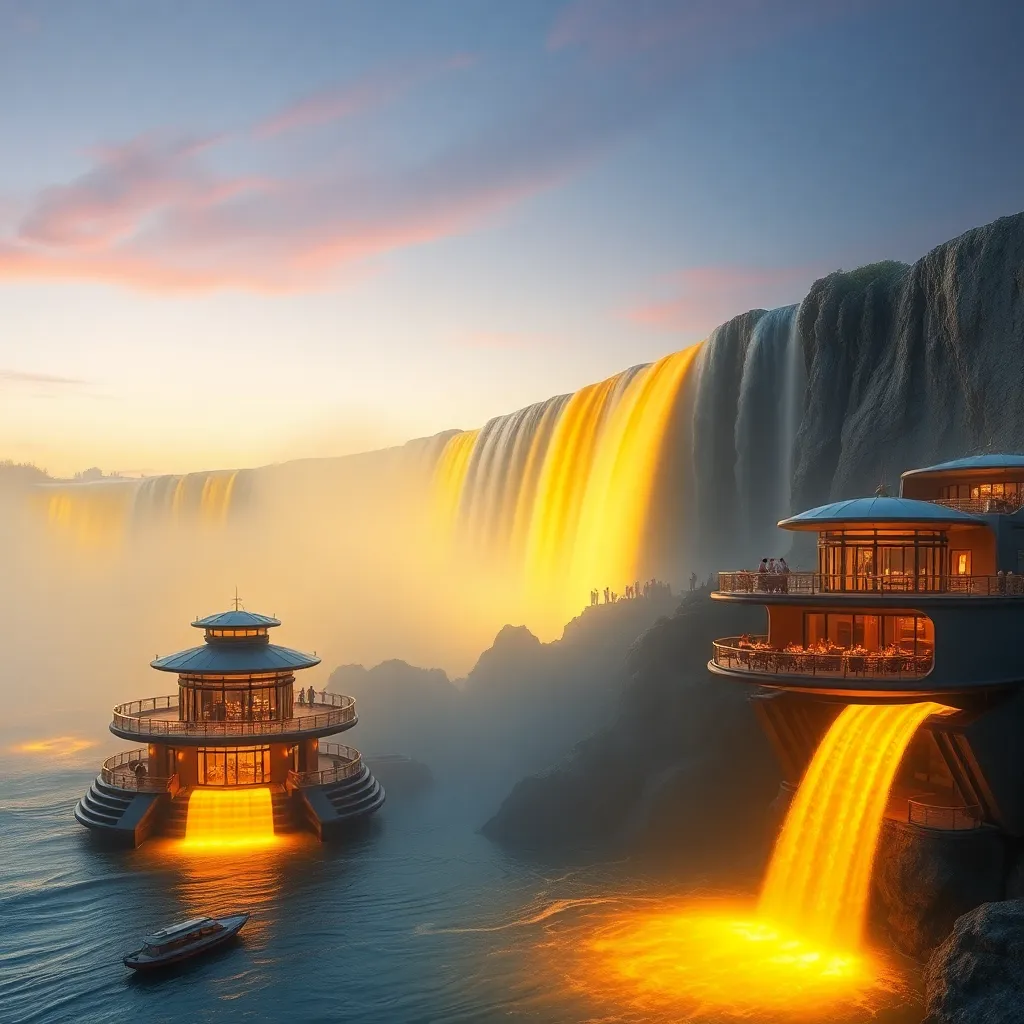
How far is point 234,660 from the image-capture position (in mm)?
53781

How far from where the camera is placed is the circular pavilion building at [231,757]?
51250mm

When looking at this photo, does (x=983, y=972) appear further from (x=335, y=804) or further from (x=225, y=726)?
(x=225, y=726)

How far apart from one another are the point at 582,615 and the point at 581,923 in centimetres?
3439

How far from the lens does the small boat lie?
3578cm

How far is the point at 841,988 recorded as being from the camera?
105ft

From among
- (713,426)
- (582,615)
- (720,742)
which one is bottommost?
(720,742)

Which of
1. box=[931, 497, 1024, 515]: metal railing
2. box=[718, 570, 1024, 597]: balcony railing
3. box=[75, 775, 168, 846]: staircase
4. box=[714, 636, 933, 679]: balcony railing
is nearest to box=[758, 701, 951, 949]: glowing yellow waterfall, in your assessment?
box=[714, 636, 933, 679]: balcony railing

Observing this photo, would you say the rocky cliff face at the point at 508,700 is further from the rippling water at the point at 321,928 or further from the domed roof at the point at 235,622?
the domed roof at the point at 235,622

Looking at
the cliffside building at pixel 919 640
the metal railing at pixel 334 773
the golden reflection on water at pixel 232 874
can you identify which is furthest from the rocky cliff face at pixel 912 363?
the golden reflection on water at pixel 232 874

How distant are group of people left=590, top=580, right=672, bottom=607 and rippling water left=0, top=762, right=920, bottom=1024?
69.3 ft

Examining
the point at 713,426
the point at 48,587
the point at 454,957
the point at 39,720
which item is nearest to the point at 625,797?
A: the point at 454,957

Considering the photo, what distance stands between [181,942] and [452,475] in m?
67.4

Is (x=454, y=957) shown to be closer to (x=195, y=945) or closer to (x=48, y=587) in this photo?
(x=195, y=945)

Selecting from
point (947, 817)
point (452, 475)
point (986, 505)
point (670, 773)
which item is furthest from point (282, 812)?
point (452, 475)
